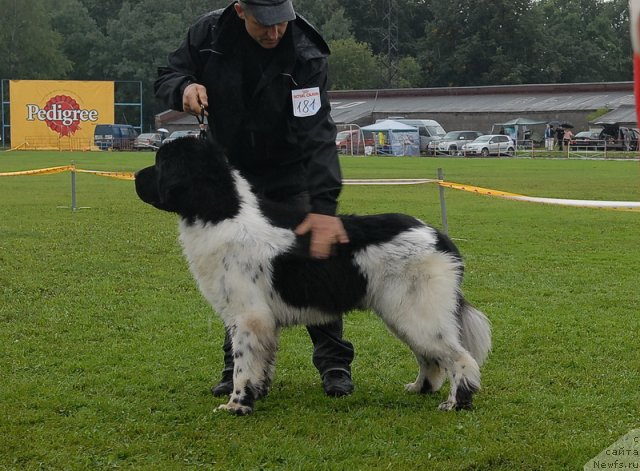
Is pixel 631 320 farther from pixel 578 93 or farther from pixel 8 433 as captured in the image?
pixel 578 93

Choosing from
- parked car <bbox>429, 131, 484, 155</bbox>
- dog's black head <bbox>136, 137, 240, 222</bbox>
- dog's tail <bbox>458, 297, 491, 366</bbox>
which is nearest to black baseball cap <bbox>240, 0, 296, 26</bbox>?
dog's black head <bbox>136, 137, 240, 222</bbox>

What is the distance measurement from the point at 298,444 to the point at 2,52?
264ft

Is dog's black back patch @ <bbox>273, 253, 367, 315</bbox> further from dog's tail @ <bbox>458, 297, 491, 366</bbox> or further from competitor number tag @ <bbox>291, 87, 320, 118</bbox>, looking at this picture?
competitor number tag @ <bbox>291, 87, 320, 118</bbox>

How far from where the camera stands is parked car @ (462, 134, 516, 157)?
47.6 metres

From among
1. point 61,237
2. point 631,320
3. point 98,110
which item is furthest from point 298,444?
point 98,110

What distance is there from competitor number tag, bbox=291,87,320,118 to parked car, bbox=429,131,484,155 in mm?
44414

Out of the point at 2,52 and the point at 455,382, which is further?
the point at 2,52

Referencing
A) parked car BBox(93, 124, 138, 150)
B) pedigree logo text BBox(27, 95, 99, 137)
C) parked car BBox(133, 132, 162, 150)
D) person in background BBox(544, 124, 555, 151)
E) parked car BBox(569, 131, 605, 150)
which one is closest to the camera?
parked car BBox(569, 131, 605, 150)

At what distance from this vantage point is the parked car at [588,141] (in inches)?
1918

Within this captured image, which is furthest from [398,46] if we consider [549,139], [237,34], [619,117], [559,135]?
[237,34]

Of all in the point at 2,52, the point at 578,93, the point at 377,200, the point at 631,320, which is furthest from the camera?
the point at 2,52

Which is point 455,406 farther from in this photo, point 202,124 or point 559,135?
point 559,135

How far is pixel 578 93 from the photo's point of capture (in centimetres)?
6469

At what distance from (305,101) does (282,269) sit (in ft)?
3.31
